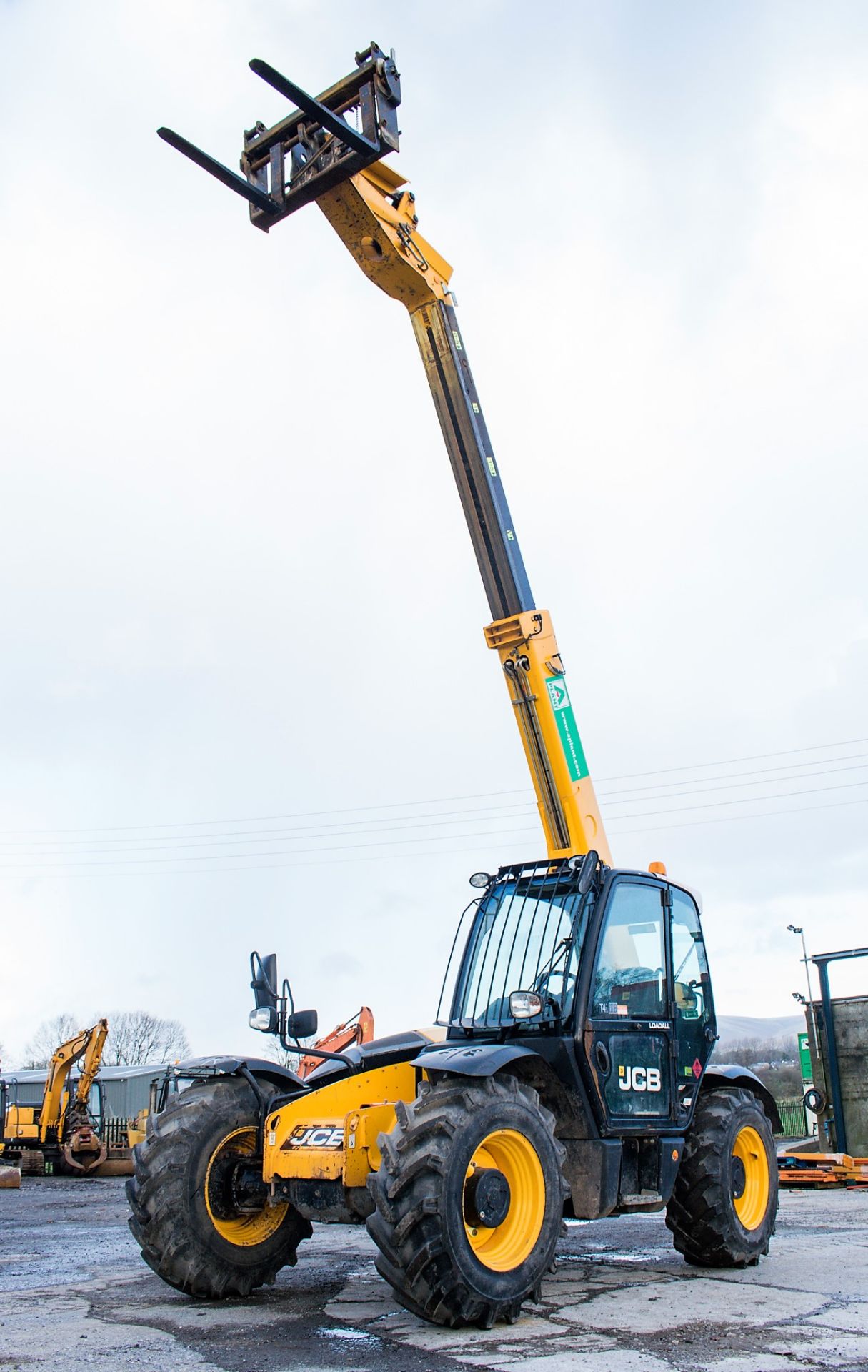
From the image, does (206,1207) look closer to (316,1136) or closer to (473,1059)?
(316,1136)

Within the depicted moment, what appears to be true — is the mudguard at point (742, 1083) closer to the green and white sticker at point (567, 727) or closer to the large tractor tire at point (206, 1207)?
the green and white sticker at point (567, 727)

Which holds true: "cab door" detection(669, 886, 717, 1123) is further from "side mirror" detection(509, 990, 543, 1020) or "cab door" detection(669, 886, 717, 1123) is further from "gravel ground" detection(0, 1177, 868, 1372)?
"side mirror" detection(509, 990, 543, 1020)

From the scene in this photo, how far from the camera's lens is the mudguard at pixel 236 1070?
704cm

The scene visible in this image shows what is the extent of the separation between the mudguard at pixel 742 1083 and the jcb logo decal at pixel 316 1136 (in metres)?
2.91

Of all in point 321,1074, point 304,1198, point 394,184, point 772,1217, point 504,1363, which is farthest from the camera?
point 394,184

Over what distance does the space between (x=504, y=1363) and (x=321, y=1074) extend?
273cm

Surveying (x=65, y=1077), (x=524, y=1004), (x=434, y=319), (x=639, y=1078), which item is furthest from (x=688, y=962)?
(x=65, y=1077)

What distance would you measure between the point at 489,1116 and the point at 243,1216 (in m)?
2.02

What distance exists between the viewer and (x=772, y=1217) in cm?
785

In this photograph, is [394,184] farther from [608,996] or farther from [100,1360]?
[100,1360]

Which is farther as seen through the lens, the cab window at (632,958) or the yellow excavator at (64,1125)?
the yellow excavator at (64,1125)

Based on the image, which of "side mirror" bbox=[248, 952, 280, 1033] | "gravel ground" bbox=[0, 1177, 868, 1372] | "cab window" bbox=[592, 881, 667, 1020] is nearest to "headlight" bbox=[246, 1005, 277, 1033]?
"side mirror" bbox=[248, 952, 280, 1033]

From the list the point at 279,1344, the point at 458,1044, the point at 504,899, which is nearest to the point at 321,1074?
the point at 458,1044

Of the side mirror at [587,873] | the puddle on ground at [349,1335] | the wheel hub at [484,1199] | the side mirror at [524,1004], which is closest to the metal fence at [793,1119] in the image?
the side mirror at [587,873]
